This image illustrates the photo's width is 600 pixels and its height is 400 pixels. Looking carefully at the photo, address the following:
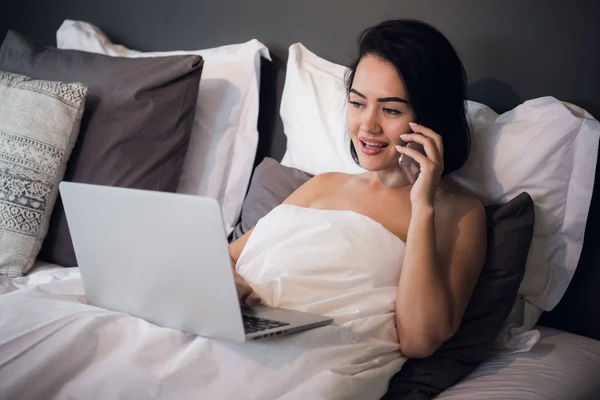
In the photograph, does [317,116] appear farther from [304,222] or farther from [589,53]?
[589,53]

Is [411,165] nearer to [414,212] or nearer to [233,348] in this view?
[414,212]

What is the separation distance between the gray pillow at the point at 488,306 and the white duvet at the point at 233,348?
55mm

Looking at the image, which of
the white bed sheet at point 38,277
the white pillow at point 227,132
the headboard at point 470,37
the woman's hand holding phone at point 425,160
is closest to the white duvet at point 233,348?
the woman's hand holding phone at point 425,160

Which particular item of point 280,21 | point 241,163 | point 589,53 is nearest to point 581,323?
point 589,53

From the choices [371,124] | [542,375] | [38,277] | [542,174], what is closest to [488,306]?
[542,375]

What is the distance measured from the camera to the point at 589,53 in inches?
62.9

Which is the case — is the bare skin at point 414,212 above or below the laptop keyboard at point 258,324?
above

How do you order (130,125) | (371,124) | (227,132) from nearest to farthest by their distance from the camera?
(371,124)
(130,125)
(227,132)

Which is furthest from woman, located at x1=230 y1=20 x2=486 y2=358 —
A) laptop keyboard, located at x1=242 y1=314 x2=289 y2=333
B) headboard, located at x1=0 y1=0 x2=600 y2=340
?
headboard, located at x1=0 y1=0 x2=600 y2=340

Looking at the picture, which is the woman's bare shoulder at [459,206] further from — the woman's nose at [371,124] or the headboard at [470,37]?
the headboard at [470,37]

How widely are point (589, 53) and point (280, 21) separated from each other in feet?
2.90

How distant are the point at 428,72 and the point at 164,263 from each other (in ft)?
2.07

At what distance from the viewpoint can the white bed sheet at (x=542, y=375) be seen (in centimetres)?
136

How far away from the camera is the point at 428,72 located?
1463mm
